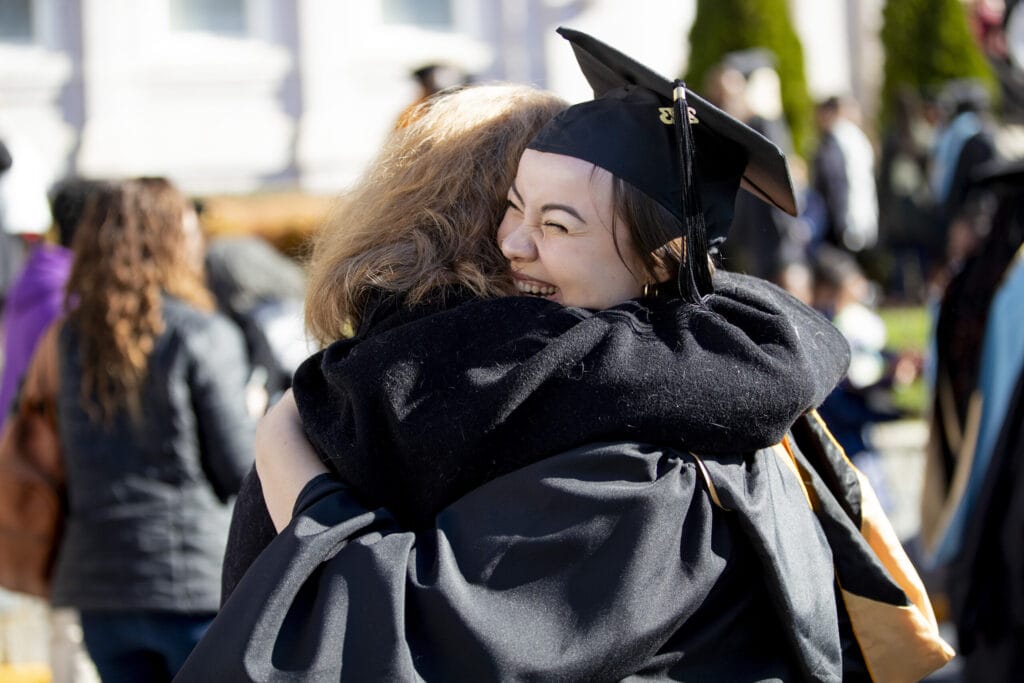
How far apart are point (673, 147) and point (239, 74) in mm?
11046

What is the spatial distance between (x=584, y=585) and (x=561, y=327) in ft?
1.10

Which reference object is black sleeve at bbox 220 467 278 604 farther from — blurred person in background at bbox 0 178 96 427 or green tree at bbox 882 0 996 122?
green tree at bbox 882 0 996 122

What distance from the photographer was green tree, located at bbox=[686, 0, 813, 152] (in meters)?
12.4

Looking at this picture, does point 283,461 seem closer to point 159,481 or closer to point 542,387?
point 542,387

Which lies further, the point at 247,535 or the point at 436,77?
the point at 436,77

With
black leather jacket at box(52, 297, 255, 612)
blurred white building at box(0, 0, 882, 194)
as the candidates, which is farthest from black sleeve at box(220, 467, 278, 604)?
blurred white building at box(0, 0, 882, 194)

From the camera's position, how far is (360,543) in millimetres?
1610

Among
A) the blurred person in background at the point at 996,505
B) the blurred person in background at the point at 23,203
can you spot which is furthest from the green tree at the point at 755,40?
the blurred person in background at the point at 996,505

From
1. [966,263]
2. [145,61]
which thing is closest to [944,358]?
[966,263]

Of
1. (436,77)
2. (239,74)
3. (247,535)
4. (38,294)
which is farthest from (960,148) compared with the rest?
(247,535)

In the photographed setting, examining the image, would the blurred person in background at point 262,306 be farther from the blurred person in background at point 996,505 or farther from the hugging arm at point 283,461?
the hugging arm at point 283,461

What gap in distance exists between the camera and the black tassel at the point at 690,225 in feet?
5.52

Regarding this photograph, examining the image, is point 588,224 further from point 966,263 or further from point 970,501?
point 966,263

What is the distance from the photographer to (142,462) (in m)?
3.55
